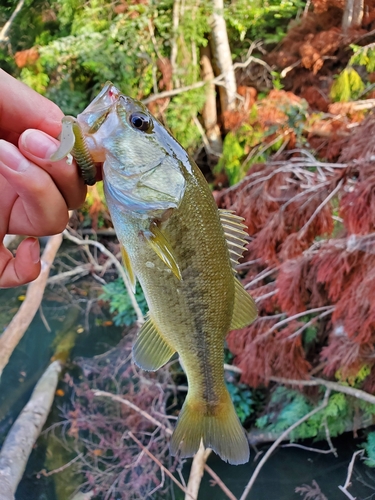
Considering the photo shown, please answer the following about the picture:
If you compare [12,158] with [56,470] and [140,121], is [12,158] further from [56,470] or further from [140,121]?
[56,470]

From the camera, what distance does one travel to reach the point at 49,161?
73cm

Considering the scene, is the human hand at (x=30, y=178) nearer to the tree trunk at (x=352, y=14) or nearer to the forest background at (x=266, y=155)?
the forest background at (x=266, y=155)

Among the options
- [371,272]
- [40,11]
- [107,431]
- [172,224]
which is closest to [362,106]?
[371,272]

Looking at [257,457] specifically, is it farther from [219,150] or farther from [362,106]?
[219,150]

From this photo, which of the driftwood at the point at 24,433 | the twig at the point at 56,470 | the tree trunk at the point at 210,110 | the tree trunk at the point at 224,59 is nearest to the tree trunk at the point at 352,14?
Answer: the tree trunk at the point at 224,59

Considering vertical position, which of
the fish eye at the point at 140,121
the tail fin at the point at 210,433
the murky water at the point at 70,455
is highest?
the fish eye at the point at 140,121

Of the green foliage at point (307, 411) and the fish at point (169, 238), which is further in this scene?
the green foliage at point (307, 411)

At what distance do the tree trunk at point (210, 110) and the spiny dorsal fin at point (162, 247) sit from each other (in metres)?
4.11

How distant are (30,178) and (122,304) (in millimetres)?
3115

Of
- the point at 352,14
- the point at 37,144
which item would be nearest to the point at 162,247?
the point at 37,144

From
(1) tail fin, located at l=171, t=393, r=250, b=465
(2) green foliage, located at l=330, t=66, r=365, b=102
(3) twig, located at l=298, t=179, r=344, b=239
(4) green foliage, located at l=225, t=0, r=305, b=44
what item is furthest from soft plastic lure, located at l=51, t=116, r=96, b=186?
(4) green foliage, located at l=225, t=0, r=305, b=44

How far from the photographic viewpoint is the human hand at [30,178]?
74 cm

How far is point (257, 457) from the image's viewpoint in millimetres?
2604

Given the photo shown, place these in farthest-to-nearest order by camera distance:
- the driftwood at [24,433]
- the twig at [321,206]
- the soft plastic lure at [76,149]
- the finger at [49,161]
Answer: the driftwood at [24,433]
the twig at [321,206]
the finger at [49,161]
the soft plastic lure at [76,149]
